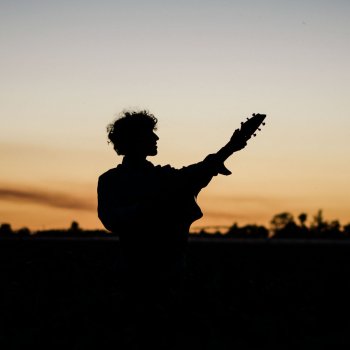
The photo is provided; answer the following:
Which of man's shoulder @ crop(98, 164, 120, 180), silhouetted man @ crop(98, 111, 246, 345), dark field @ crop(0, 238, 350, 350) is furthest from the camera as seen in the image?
dark field @ crop(0, 238, 350, 350)

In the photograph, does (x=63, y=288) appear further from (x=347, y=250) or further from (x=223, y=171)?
(x=223, y=171)

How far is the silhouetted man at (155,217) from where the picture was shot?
2.84 m

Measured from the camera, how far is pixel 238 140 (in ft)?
9.41

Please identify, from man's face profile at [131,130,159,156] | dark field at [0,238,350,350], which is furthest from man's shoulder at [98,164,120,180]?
dark field at [0,238,350,350]

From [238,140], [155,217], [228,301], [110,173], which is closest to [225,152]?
[238,140]

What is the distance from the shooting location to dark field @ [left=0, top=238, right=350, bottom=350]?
783 cm

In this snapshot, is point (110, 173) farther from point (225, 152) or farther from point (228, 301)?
point (228, 301)

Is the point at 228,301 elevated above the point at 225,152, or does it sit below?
below

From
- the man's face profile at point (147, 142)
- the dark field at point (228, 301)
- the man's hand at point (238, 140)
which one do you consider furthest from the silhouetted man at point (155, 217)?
the dark field at point (228, 301)

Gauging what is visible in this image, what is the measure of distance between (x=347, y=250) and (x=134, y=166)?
23.9ft

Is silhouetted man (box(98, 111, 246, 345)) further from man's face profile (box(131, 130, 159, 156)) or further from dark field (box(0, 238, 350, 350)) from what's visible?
dark field (box(0, 238, 350, 350))

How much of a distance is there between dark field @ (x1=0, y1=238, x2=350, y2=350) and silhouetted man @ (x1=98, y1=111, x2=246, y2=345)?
2.68 metres

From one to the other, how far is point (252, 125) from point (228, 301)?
7413 mm

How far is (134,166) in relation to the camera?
3.08 metres
